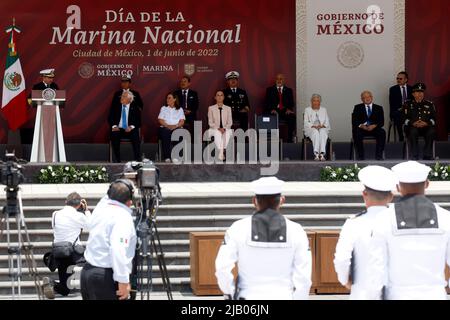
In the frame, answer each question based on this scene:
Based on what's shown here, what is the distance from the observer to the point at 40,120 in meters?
16.8

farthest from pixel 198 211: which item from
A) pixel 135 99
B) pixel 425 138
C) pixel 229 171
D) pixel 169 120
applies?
pixel 425 138

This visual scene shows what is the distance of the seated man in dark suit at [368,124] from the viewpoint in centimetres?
1805

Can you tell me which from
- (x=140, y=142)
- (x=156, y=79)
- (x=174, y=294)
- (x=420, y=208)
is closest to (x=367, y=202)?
(x=420, y=208)

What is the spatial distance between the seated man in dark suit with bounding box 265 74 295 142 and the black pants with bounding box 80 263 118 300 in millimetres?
11867

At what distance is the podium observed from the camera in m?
16.7

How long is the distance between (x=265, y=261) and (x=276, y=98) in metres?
13.1

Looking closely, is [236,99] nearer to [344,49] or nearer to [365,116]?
[365,116]

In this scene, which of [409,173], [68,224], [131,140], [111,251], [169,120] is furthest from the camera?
[169,120]

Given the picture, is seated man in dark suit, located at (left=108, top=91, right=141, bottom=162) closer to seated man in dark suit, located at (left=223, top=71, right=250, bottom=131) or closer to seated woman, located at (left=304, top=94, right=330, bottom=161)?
seated man in dark suit, located at (left=223, top=71, right=250, bottom=131)

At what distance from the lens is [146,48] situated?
19828 millimetres

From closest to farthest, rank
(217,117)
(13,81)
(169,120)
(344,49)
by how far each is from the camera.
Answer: (169,120), (217,117), (13,81), (344,49)

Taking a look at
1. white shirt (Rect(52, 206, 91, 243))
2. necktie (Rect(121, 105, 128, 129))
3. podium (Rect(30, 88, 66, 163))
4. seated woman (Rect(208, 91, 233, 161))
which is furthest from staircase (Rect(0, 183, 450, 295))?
necktie (Rect(121, 105, 128, 129))

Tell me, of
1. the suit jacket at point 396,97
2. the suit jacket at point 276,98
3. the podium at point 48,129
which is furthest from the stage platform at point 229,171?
the suit jacket at point 396,97
